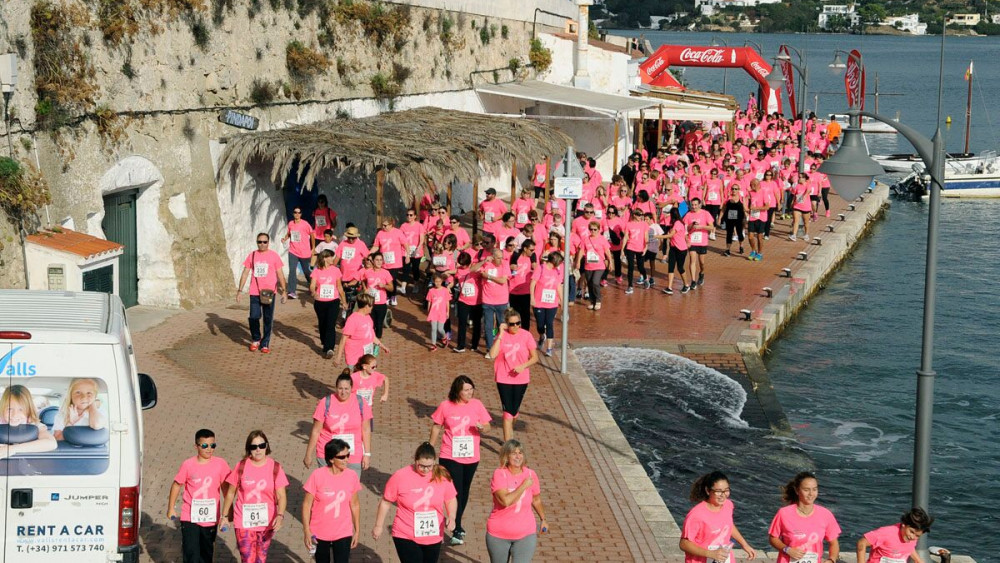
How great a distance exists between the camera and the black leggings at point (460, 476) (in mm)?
10242

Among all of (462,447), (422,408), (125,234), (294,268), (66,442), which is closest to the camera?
(66,442)

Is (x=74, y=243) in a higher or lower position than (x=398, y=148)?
lower

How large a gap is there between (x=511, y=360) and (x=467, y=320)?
4.22 meters

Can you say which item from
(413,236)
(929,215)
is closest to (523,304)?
(413,236)

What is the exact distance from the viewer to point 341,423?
1009 centimetres

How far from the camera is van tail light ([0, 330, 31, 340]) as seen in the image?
25.2 feet

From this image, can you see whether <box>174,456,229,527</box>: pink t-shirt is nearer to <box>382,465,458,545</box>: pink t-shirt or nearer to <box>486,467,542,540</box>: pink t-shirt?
<box>382,465,458,545</box>: pink t-shirt

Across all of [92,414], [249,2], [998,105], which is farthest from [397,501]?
[998,105]

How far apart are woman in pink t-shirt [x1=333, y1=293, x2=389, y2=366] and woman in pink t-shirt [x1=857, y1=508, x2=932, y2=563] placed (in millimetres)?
5882

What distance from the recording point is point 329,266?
15.8 meters

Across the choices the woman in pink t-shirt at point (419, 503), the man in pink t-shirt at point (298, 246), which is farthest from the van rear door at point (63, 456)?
the man in pink t-shirt at point (298, 246)

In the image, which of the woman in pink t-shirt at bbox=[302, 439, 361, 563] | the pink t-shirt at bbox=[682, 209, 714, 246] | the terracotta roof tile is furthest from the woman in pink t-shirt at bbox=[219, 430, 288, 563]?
the pink t-shirt at bbox=[682, 209, 714, 246]

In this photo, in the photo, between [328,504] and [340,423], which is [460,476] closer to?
[340,423]

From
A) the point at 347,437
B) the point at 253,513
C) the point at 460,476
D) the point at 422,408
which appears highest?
the point at 347,437
